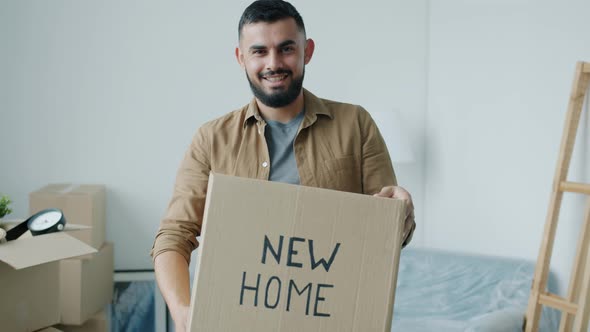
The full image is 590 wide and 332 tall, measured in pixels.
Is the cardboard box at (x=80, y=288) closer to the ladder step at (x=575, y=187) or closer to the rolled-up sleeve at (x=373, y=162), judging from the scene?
the rolled-up sleeve at (x=373, y=162)

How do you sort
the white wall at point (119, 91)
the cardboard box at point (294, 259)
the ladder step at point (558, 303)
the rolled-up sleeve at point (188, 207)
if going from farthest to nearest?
the white wall at point (119, 91) → the ladder step at point (558, 303) → the rolled-up sleeve at point (188, 207) → the cardboard box at point (294, 259)

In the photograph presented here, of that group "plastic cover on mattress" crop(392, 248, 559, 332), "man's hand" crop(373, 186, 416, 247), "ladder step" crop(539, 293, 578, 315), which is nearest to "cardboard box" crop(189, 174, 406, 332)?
"man's hand" crop(373, 186, 416, 247)

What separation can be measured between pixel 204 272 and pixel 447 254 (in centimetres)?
225

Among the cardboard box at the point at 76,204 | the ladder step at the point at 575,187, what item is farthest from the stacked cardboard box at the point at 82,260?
the ladder step at the point at 575,187

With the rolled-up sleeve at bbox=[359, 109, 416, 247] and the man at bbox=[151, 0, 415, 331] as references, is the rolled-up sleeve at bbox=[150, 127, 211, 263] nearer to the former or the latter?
the man at bbox=[151, 0, 415, 331]

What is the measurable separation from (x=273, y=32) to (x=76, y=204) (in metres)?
1.64

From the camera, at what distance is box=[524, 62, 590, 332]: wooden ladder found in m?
2.36

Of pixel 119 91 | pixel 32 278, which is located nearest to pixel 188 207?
pixel 32 278

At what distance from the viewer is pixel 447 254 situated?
3.06 m

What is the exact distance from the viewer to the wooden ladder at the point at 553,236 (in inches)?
92.9

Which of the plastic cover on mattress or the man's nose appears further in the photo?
the plastic cover on mattress

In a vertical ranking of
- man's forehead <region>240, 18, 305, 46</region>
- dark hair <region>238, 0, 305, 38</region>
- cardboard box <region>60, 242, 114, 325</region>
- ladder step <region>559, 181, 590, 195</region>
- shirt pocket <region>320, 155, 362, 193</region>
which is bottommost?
cardboard box <region>60, 242, 114, 325</region>

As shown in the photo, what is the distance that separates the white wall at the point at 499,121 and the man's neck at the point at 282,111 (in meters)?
1.44

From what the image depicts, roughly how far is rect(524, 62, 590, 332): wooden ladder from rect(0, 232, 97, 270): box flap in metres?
1.53
